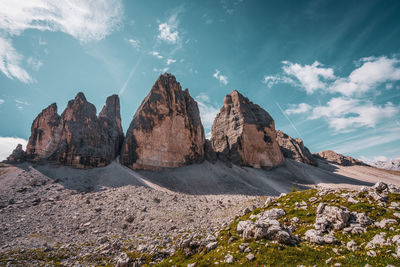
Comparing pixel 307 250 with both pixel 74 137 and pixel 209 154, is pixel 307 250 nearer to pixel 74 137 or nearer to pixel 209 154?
pixel 74 137

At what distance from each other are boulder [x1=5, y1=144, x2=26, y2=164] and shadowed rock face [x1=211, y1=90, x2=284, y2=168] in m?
62.3

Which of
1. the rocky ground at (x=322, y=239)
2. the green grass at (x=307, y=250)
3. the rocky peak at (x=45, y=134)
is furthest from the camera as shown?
the rocky peak at (x=45, y=134)

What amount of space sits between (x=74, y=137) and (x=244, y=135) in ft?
→ 211

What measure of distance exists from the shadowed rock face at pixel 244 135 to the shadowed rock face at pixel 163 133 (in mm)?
16275

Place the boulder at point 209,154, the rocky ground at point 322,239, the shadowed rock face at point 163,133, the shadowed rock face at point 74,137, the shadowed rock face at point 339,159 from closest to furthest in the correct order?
the rocky ground at point 322,239
the shadowed rock face at point 74,137
the shadowed rock face at point 163,133
the boulder at point 209,154
the shadowed rock face at point 339,159

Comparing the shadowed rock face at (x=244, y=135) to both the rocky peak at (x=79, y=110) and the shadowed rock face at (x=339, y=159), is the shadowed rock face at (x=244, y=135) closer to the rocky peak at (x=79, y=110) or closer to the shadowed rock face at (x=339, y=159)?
the rocky peak at (x=79, y=110)

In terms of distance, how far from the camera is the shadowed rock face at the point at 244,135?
77375 millimetres

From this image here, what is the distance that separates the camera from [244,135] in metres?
79.4

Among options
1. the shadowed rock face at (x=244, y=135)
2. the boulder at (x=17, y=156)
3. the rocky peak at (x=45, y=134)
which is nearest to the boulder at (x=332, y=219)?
the shadowed rock face at (x=244, y=135)

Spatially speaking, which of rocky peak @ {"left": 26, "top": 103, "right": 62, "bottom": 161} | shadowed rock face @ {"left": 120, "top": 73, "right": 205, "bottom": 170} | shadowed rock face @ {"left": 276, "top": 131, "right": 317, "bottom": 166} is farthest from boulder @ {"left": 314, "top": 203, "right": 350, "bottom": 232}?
shadowed rock face @ {"left": 276, "top": 131, "right": 317, "bottom": 166}

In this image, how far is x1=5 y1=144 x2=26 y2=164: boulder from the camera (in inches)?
1826

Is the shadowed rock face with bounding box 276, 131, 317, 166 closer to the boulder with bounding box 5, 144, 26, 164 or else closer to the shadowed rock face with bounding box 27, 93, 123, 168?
the shadowed rock face with bounding box 27, 93, 123, 168

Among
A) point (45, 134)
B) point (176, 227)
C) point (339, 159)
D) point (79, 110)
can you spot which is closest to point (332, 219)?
point (176, 227)

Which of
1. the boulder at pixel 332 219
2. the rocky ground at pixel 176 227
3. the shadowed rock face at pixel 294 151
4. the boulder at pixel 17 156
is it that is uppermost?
the shadowed rock face at pixel 294 151
